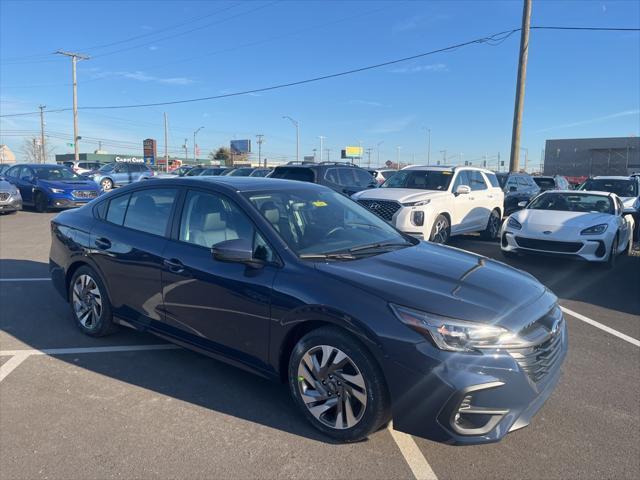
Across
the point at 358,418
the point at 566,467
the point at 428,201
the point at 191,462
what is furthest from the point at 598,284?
the point at 191,462

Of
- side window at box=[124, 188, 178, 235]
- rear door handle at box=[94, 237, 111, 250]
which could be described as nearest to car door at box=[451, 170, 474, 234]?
side window at box=[124, 188, 178, 235]

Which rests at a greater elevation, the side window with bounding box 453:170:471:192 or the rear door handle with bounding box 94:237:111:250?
the side window with bounding box 453:170:471:192

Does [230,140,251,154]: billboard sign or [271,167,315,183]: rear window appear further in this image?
[230,140,251,154]: billboard sign

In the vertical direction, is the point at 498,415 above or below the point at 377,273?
below

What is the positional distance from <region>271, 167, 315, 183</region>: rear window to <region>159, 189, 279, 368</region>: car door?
762cm

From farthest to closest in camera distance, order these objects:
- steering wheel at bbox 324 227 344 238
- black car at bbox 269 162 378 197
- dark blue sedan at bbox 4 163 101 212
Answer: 1. dark blue sedan at bbox 4 163 101 212
2. black car at bbox 269 162 378 197
3. steering wheel at bbox 324 227 344 238

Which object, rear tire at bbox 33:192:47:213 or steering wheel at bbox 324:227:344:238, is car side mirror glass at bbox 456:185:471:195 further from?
rear tire at bbox 33:192:47:213

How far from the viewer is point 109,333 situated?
4.73 m

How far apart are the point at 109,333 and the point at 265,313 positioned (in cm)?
226

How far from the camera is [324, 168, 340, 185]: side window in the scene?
459 inches

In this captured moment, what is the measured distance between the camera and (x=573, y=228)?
8.28m

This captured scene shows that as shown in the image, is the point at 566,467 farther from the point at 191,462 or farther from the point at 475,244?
the point at 475,244

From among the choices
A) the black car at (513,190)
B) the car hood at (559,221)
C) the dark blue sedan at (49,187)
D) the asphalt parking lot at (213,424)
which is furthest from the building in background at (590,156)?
the asphalt parking lot at (213,424)

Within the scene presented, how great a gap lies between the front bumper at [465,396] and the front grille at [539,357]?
3 cm
